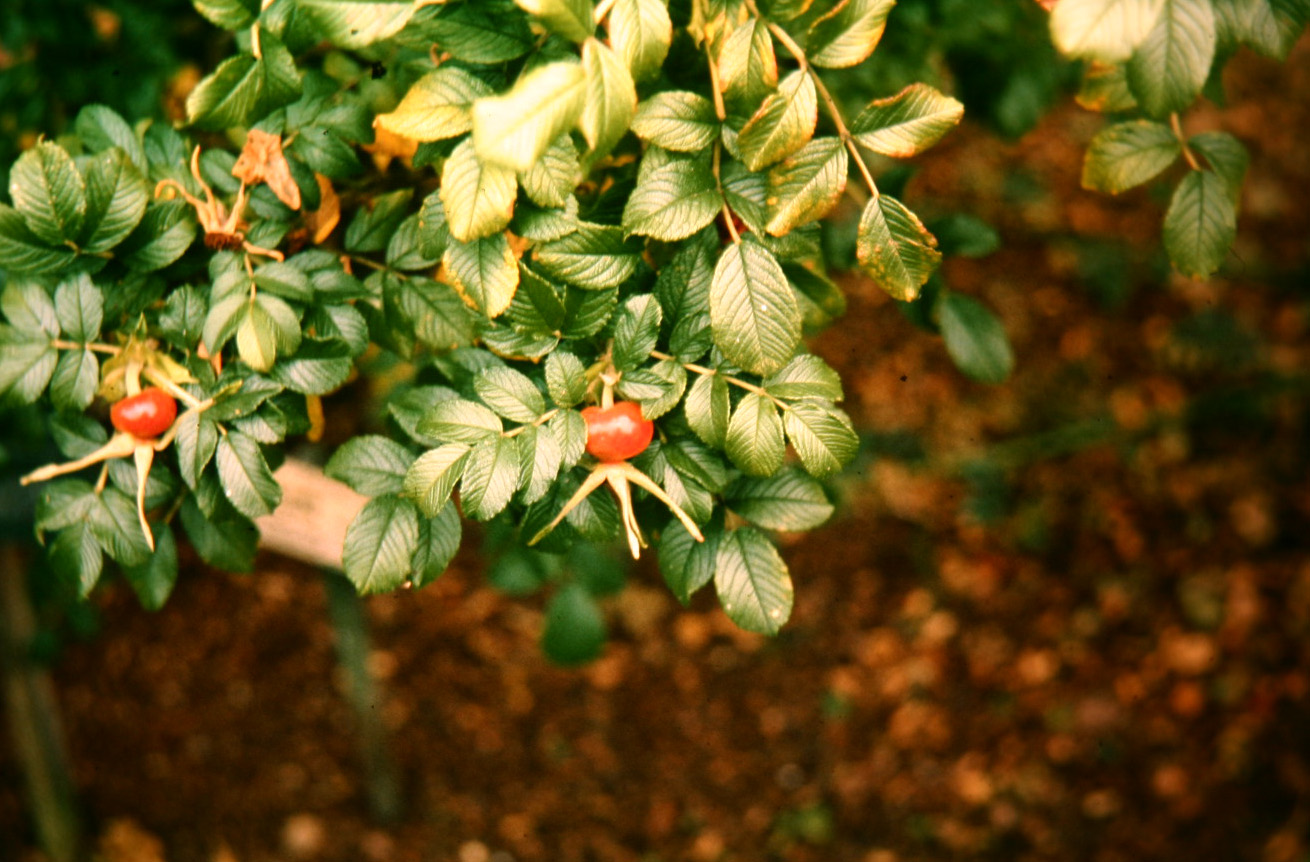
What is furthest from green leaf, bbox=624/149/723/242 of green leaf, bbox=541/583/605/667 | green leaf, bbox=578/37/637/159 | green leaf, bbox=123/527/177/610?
green leaf, bbox=541/583/605/667

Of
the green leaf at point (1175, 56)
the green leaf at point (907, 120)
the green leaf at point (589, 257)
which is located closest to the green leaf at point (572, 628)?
the green leaf at point (589, 257)

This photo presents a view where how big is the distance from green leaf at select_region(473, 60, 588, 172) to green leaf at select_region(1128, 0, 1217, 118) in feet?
1.21

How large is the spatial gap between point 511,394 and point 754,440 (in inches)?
7.8

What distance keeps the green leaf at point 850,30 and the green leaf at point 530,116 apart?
0.23 metres

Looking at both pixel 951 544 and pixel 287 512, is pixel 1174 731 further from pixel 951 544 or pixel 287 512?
pixel 287 512

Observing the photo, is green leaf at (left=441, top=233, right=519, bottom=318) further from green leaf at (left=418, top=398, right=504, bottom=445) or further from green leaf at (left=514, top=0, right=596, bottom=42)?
green leaf at (left=514, top=0, right=596, bottom=42)

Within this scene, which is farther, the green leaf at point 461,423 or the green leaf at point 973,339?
the green leaf at point 973,339

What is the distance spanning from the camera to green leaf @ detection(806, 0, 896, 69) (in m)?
0.70

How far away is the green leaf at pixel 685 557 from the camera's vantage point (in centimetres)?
84

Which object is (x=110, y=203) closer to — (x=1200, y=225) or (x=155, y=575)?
(x=155, y=575)

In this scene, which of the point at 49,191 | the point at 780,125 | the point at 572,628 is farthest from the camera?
the point at 572,628

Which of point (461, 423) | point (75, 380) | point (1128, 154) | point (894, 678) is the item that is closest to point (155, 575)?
point (75, 380)

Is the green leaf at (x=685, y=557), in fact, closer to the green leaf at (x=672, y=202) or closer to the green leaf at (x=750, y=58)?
the green leaf at (x=672, y=202)

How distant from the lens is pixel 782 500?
2.90 feet
